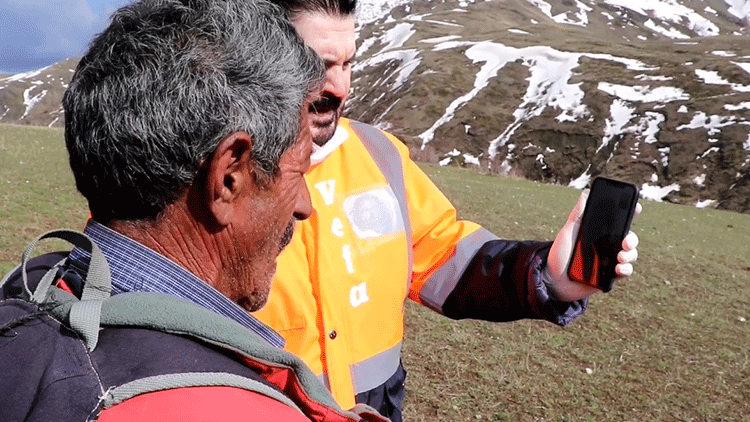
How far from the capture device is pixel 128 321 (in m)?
1.27

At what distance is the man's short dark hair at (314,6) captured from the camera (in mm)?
2484

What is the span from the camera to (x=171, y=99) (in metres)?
1.40

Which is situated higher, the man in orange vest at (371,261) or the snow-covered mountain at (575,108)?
the man in orange vest at (371,261)

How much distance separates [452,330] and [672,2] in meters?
169

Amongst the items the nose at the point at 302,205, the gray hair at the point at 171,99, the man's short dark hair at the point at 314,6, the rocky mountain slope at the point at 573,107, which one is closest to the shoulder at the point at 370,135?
the man's short dark hair at the point at 314,6

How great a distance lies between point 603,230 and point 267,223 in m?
1.24

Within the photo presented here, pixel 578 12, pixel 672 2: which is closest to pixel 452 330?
pixel 578 12

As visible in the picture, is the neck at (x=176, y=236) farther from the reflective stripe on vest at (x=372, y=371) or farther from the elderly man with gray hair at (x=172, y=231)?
the reflective stripe on vest at (x=372, y=371)

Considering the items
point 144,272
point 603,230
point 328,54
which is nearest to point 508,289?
point 603,230

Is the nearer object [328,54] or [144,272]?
[144,272]

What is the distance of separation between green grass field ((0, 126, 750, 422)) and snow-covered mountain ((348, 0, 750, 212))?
24209 millimetres

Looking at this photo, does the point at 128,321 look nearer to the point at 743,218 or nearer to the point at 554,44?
the point at 743,218

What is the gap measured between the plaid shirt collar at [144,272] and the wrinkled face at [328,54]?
3.53 feet

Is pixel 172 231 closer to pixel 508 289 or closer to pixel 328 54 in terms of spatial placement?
pixel 328 54
